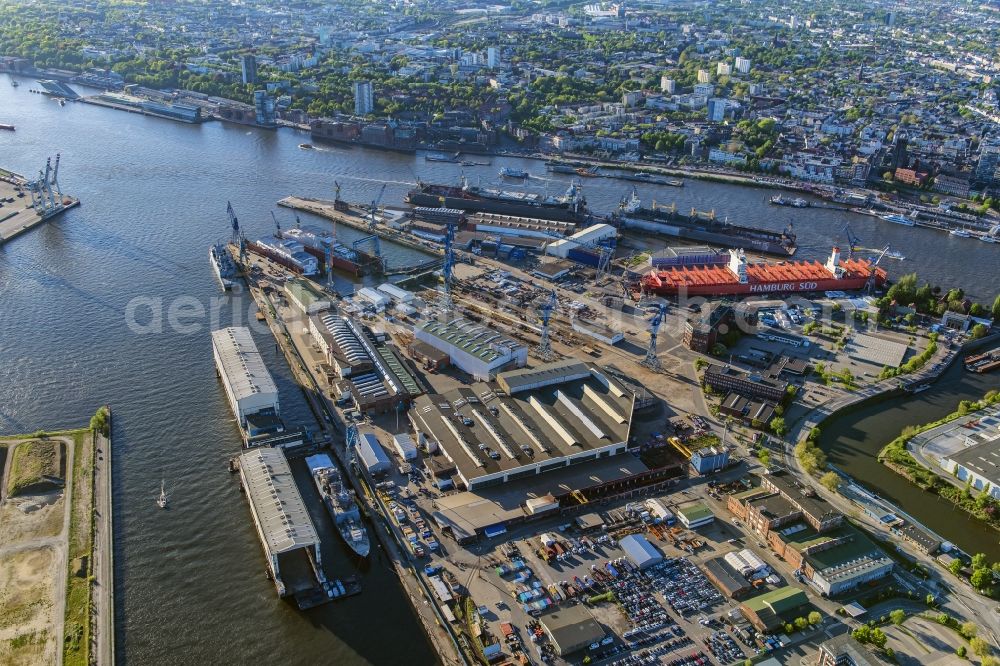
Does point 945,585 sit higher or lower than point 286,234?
lower

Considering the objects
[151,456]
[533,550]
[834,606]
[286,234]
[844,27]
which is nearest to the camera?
[834,606]

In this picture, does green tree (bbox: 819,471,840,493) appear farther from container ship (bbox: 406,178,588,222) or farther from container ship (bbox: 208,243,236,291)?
container ship (bbox: 208,243,236,291)

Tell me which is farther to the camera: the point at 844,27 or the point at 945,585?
the point at 844,27

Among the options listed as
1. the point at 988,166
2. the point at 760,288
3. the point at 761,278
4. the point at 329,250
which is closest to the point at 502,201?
the point at 329,250

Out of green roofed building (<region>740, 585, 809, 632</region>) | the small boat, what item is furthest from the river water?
green roofed building (<region>740, 585, 809, 632</region>)

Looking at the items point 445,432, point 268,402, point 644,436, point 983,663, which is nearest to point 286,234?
point 268,402

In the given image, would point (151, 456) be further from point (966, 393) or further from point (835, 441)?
point (966, 393)

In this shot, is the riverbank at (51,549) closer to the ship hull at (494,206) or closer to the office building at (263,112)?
the ship hull at (494,206)

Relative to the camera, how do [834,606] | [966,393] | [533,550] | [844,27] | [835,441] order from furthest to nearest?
[844,27] < [966,393] < [835,441] < [533,550] < [834,606]
